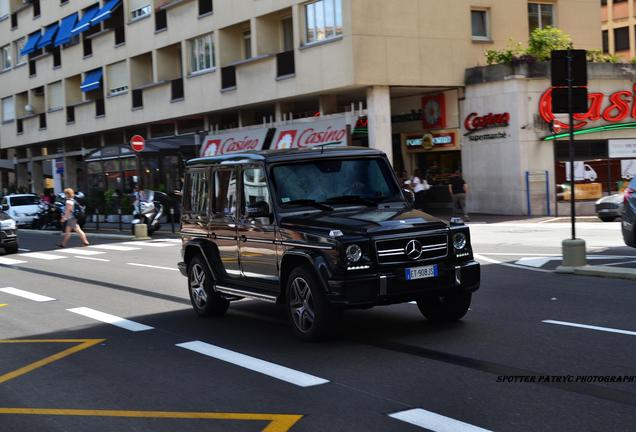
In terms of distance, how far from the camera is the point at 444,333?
8500 mm

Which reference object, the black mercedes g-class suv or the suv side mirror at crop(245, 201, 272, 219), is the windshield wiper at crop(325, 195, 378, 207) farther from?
the suv side mirror at crop(245, 201, 272, 219)

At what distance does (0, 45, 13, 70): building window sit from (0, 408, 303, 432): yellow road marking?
2325 inches

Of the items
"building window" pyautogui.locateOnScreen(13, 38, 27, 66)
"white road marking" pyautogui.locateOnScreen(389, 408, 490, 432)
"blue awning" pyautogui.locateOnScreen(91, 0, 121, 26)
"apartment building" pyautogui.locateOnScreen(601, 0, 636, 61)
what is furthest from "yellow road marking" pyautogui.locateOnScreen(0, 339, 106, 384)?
"building window" pyautogui.locateOnScreen(13, 38, 27, 66)

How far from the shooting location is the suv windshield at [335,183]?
9070 mm

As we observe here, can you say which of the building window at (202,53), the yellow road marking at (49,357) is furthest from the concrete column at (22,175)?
the yellow road marking at (49,357)

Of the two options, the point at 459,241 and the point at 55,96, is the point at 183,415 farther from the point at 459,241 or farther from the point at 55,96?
the point at 55,96

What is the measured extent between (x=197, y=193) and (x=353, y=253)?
11.5 ft

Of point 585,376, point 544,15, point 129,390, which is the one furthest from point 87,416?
point 544,15

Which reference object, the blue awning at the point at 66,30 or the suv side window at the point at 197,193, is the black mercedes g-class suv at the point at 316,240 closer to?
the suv side window at the point at 197,193

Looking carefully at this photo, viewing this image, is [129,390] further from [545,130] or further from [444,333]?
[545,130]

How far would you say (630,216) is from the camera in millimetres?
14148

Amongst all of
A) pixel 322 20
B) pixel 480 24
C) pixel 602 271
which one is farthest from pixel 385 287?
pixel 480 24

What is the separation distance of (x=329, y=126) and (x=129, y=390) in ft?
86.2

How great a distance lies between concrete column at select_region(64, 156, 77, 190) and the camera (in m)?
55.4
